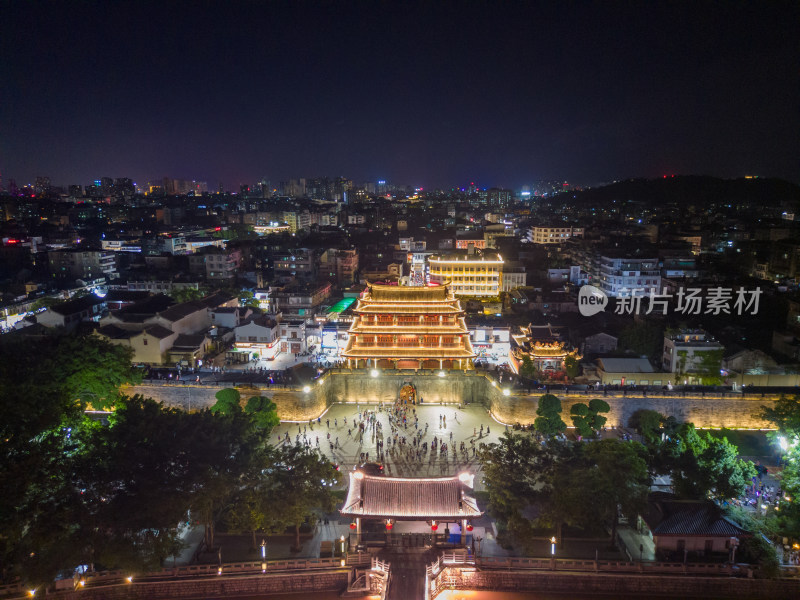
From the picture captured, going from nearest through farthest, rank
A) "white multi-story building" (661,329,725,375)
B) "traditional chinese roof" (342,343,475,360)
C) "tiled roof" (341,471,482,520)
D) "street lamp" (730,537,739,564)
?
"tiled roof" (341,471,482,520) < "street lamp" (730,537,739,564) < "white multi-story building" (661,329,725,375) < "traditional chinese roof" (342,343,475,360)

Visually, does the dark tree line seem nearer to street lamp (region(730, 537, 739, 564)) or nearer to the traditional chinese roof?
the traditional chinese roof

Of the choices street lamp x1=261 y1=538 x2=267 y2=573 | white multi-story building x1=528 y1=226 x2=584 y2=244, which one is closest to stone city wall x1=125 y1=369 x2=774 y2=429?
street lamp x1=261 y1=538 x2=267 y2=573

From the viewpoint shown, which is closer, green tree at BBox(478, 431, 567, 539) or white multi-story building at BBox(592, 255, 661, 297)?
green tree at BBox(478, 431, 567, 539)

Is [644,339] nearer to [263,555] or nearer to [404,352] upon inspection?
[404,352]

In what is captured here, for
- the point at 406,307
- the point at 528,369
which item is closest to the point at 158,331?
the point at 406,307

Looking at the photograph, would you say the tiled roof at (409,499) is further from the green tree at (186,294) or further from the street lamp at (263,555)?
the green tree at (186,294)

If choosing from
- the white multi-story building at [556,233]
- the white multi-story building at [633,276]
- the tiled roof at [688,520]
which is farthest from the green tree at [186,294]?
the white multi-story building at [556,233]

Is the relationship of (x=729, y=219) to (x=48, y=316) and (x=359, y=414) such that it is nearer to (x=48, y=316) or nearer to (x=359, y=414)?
(x=359, y=414)
